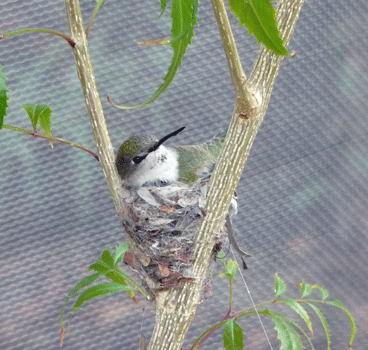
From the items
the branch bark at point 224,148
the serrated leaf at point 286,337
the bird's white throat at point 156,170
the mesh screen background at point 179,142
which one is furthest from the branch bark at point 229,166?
the mesh screen background at point 179,142

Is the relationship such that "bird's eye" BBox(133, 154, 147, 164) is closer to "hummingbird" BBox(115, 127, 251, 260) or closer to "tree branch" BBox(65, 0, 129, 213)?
"hummingbird" BBox(115, 127, 251, 260)

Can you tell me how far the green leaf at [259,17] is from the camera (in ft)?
0.77

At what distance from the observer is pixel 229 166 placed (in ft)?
1.72

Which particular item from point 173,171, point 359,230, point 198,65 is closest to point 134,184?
point 173,171

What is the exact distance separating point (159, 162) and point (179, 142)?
1.26 feet

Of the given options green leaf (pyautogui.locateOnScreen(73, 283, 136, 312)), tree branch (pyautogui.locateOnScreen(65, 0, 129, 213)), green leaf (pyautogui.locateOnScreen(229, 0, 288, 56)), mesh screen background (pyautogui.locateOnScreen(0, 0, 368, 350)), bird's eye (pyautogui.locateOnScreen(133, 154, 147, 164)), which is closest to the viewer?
green leaf (pyautogui.locateOnScreen(229, 0, 288, 56))

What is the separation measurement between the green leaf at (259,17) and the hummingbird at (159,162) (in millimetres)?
565

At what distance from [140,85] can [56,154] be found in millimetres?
305

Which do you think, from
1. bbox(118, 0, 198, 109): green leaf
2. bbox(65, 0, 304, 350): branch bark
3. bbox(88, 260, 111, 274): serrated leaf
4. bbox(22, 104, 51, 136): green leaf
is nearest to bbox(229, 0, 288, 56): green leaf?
bbox(118, 0, 198, 109): green leaf

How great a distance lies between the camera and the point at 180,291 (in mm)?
567

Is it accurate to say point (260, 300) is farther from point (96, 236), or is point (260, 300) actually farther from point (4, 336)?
point (4, 336)

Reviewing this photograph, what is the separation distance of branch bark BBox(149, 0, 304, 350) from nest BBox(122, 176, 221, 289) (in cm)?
4

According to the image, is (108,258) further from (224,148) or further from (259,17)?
(259,17)

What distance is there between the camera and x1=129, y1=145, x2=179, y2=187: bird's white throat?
875 mm
